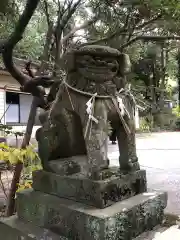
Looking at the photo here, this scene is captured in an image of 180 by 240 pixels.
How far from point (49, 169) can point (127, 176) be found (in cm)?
48

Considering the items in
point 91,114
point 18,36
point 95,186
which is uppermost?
point 18,36

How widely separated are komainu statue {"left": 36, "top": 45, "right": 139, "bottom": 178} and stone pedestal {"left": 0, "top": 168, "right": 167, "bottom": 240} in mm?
76

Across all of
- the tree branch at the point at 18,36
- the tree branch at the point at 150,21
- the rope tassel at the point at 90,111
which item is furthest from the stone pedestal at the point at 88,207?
the tree branch at the point at 150,21

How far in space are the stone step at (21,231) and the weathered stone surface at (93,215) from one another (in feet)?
0.10

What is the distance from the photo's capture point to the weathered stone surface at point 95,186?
1.25 metres

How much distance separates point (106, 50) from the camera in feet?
4.47

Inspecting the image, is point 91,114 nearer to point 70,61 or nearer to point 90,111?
point 90,111

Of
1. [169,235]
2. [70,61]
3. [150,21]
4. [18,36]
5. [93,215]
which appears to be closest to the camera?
[93,215]

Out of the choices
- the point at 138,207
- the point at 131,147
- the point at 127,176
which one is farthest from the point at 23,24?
A: the point at 138,207

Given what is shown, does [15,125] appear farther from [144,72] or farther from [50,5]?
[144,72]

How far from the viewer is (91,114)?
1307 mm

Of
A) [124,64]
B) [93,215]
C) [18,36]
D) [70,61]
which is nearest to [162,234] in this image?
[93,215]

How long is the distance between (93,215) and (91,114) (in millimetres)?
498

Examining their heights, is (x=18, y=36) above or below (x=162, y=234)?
above
